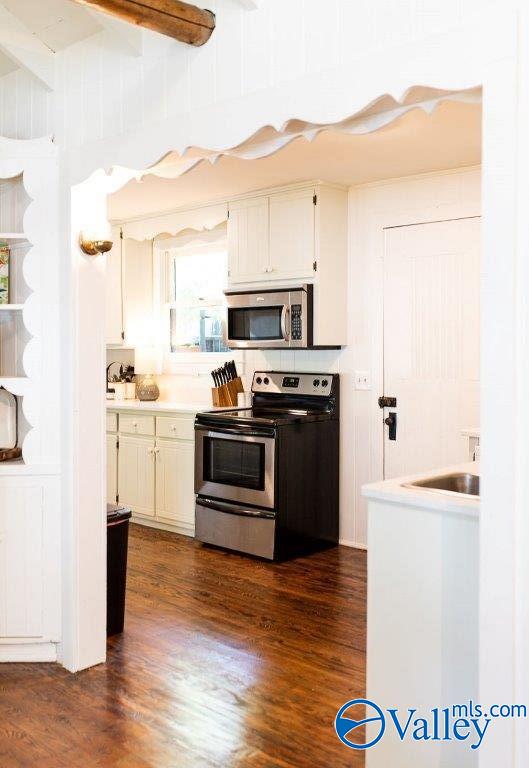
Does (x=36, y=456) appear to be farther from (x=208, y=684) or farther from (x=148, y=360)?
(x=148, y=360)

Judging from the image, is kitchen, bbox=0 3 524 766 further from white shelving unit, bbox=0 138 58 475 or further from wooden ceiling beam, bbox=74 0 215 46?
wooden ceiling beam, bbox=74 0 215 46

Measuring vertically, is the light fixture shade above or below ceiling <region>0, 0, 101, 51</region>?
below

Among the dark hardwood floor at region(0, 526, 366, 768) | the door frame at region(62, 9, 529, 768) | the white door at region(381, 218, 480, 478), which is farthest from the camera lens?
the white door at region(381, 218, 480, 478)

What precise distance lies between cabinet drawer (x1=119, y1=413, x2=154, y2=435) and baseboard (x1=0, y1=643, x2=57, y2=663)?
2.44 meters

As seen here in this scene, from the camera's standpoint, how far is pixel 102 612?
10.6 feet

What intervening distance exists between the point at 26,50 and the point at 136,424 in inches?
118

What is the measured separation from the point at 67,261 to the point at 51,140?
0.54 meters

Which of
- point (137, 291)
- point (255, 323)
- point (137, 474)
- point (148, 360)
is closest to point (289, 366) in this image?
point (255, 323)

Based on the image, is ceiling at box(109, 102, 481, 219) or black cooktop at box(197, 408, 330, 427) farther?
black cooktop at box(197, 408, 330, 427)

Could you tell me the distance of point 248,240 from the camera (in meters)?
5.24

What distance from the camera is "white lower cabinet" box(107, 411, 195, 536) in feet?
17.5

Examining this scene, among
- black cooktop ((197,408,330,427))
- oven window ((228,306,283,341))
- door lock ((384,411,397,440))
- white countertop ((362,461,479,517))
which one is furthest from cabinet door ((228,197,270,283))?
white countertop ((362,461,479,517))

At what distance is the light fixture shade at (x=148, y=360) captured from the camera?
20.9 ft

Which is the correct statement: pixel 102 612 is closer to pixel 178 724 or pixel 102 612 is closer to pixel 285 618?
pixel 178 724
